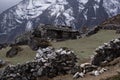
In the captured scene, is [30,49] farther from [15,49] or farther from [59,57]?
[59,57]

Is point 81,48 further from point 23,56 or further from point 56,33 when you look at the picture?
point 56,33

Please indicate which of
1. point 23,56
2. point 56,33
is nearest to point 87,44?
point 23,56

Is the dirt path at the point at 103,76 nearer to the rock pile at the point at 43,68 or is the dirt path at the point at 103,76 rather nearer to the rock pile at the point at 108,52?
the rock pile at the point at 43,68

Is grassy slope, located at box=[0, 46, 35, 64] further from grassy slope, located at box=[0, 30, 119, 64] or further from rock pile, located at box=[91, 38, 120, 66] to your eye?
rock pile, located at box=[91, 38, 120, 66]

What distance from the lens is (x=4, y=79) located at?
121ft

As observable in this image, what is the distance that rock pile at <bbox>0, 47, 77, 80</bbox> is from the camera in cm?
3659

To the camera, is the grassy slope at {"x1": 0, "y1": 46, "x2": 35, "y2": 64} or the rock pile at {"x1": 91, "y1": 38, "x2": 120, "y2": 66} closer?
the rock pile at {"x1": 91, "y1": 38, "x2": 120, "y2": 66}

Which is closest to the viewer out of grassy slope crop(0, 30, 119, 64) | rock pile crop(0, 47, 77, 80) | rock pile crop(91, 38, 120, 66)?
rock pile crop(0, 47, 77, 80)

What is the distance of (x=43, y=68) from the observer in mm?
36531

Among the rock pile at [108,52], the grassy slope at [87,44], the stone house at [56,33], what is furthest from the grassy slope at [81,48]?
the stone house at [56,33]

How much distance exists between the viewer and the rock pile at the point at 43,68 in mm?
36594

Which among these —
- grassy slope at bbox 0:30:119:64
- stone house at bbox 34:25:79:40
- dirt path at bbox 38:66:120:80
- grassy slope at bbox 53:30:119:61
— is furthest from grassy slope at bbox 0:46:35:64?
stone house at bbox 34:25:79:40

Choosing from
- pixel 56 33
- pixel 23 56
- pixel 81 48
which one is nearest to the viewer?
pixel 23 56

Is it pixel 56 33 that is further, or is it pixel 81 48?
pixel 56 33
